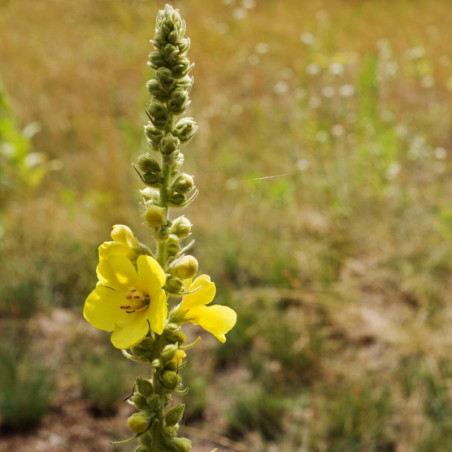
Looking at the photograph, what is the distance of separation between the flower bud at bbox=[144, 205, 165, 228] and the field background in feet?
2.24

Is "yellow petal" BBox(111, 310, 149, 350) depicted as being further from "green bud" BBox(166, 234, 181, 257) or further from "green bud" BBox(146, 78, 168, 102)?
"green bud" BBox(146, 78, 168, 102)

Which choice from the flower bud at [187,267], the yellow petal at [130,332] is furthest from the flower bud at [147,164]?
the yellow petal at [130,332]

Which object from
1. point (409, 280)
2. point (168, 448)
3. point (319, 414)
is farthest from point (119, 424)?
point (409, 280)

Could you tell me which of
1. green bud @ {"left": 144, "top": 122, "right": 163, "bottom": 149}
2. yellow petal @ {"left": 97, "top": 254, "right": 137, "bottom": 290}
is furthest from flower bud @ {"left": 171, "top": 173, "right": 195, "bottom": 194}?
yellow petal @ {"left": 97, "top": 254, "right": 137, "bottom": 290}

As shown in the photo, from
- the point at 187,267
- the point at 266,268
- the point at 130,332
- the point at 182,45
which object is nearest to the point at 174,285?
the point at 187,267

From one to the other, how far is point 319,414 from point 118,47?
8253 millimetres

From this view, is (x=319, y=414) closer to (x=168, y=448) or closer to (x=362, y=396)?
(x=362, y=396)

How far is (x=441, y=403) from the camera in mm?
2490

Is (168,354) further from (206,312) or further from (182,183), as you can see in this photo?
(182,183)

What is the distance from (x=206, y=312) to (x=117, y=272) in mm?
237

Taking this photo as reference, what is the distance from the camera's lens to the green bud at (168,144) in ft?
3.64

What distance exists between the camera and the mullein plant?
1.09 metres

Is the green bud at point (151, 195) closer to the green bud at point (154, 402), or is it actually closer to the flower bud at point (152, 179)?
the flower bud at point (152, 179)

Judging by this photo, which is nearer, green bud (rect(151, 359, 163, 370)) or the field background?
green bud (rect(151, 359, 163, 370))
